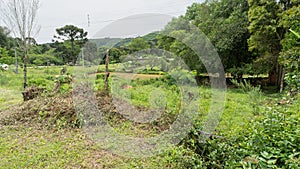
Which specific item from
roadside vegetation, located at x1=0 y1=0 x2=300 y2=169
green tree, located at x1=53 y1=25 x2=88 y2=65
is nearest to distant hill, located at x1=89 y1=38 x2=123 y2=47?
roadside vegetation, located at x1=0 y1=0 x2=300 y2=169

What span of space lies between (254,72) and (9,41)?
55.0ft

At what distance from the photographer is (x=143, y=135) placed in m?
2.63

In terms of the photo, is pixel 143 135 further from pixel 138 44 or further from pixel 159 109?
pixel 138 44

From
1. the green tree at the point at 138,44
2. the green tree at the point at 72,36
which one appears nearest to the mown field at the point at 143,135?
the green tree at the point at 138,44

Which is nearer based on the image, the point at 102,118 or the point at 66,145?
the point at 66,145

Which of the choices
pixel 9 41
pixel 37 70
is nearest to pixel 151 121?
pixel 37 70

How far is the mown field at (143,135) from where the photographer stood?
1.17m

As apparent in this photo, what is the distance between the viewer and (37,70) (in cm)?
1095

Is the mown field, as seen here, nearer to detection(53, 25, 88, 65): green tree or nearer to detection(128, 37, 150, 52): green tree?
detection(128, 37, 150, 52): green tree

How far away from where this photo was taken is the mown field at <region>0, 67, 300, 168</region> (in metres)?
1.17

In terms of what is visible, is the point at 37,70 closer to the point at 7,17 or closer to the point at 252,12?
the point at 7,17

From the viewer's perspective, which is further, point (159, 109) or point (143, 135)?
point (159, 109)

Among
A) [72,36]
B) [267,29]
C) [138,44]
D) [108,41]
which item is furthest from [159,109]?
[72,36]

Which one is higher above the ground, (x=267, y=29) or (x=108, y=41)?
(x=267, y=29)
